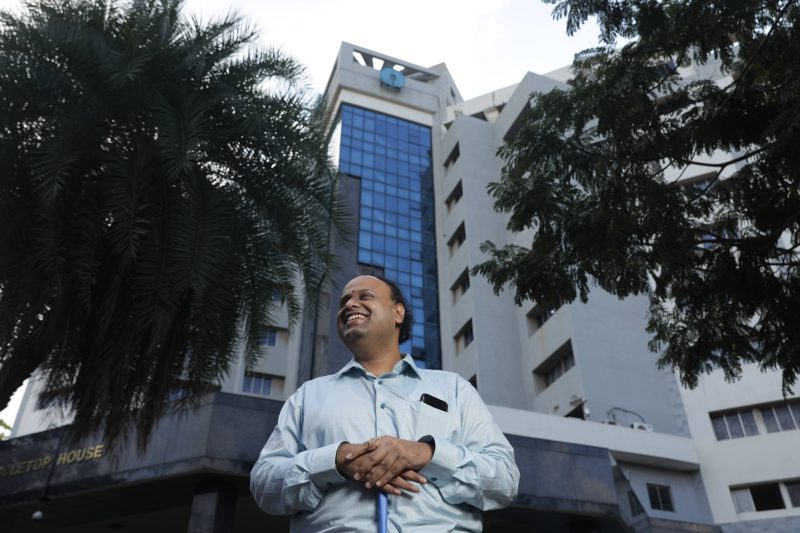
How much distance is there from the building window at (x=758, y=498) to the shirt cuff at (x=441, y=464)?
71.3ft

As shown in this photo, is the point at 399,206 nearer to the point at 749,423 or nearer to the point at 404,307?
the point at 749,423

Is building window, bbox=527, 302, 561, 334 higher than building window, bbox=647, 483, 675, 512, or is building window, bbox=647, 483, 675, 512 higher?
building window, bbox=527, 302, 561, 334

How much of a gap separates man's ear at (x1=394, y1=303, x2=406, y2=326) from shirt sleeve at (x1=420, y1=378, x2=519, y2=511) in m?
0.61

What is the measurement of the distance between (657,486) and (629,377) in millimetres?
4111

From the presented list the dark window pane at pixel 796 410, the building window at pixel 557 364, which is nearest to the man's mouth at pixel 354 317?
the dark window pane at pixel 796 410

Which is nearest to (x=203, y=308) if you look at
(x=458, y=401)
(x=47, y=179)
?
(x=47, y=179)

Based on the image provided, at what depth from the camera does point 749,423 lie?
2202 cm

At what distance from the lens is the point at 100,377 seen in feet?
26.5

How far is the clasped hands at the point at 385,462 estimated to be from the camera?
2256mm

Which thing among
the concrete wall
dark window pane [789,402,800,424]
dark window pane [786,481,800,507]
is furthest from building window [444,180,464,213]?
dark window pane [786,481,800,507]

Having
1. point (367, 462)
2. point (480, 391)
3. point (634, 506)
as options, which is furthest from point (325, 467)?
point (480, 391)

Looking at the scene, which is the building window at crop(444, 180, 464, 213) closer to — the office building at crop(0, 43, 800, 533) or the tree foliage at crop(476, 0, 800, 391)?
the office building at crop(0, 43, 800, 533)

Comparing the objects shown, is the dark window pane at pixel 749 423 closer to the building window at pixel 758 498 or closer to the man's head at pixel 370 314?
the building window at pixel 758 498

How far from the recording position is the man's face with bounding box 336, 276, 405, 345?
297cm
